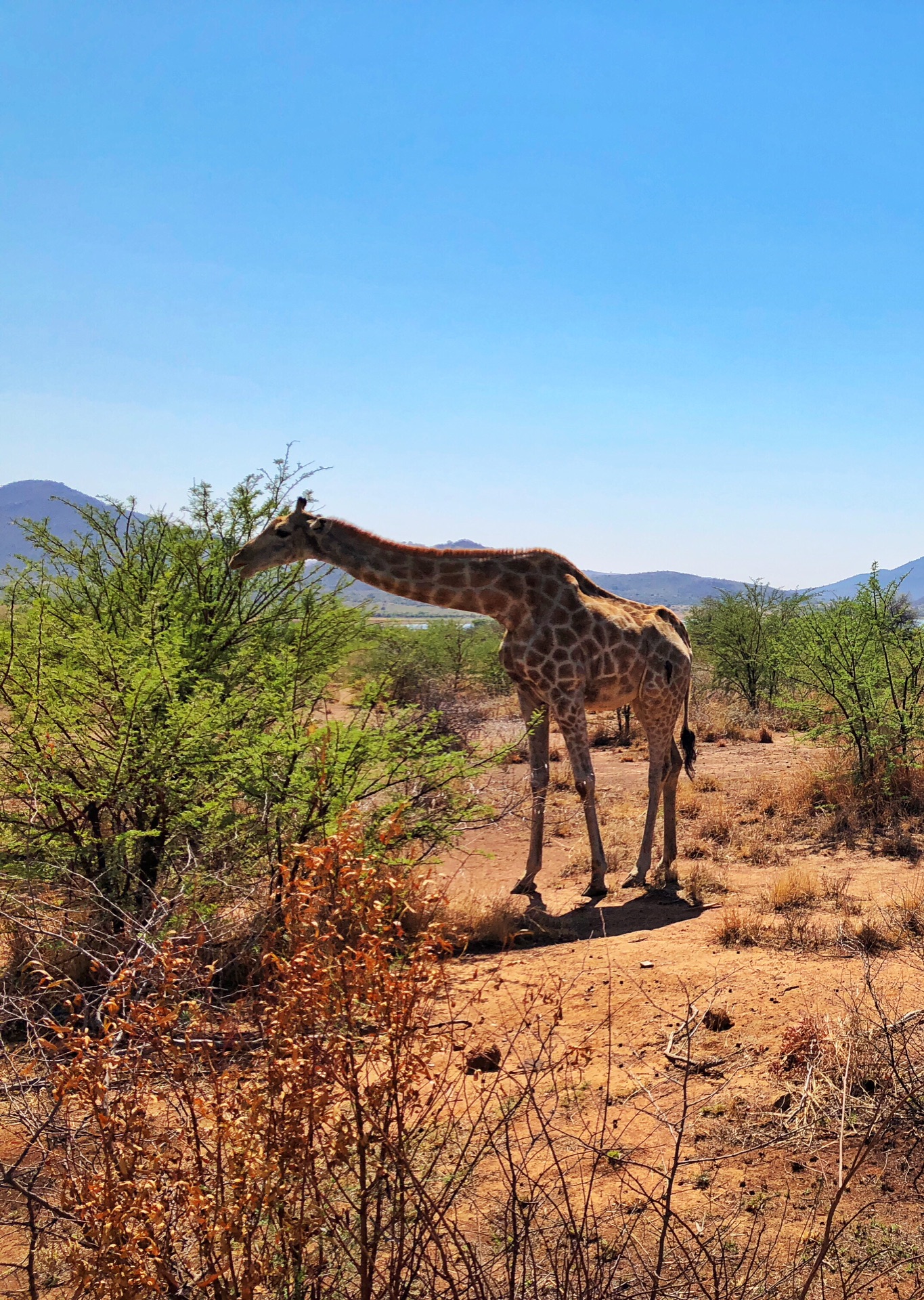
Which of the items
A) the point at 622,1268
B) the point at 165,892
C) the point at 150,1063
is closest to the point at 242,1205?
the point at 150,1063

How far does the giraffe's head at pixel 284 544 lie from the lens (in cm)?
738

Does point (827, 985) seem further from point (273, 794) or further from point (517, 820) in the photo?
point (517, 820)

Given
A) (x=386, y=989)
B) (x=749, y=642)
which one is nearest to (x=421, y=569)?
A: (x=386, y=989)

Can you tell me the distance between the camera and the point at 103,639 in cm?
557

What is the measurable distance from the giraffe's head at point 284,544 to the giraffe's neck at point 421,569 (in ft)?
0.27

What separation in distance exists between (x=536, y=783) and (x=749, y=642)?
522 inches

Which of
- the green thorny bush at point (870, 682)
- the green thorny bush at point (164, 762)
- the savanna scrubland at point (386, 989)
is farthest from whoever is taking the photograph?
the green thorny bush at point (870, 682)

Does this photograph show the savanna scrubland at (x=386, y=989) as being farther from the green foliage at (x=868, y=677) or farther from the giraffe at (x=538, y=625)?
the giraffe at (x=538, y=625)

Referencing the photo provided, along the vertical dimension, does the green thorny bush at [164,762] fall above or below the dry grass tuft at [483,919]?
above

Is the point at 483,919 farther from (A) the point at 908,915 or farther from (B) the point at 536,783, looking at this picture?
(A) the point at 908,915

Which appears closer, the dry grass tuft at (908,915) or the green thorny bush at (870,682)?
the dry grass tuft at (908,915)

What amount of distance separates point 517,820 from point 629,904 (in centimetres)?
366

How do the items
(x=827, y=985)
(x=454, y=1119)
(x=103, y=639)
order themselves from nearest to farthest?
(x=454, y=1119) → (x=827, y=985) → (x=103, y=639)

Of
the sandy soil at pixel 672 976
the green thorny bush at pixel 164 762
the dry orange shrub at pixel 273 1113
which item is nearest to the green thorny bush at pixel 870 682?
the sandy soil at pixel 672 976
